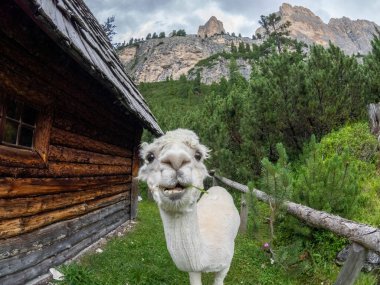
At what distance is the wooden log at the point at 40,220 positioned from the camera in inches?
157

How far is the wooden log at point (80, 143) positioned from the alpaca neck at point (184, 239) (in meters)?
2.93

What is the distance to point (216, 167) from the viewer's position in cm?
1039

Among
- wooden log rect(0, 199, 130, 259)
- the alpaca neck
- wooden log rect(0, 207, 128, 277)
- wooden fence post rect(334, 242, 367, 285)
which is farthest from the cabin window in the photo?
wooden fence post rect(334, 242, 367, 285)

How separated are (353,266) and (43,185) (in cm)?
385

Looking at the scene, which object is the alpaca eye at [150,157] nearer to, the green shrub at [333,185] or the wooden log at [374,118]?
the green shrub at [333,185]

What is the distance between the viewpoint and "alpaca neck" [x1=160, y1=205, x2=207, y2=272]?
2803 mm

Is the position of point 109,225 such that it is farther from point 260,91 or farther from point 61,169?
point 260,91

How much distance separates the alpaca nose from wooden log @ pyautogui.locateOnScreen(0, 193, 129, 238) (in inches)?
99.5

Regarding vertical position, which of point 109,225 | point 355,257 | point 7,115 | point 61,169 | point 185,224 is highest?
point 7,115

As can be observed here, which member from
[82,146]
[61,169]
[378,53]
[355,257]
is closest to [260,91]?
[378,53]

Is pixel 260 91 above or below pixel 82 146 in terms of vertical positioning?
above

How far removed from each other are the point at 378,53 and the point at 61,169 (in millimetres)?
11676

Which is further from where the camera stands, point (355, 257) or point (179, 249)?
point (355, 257)

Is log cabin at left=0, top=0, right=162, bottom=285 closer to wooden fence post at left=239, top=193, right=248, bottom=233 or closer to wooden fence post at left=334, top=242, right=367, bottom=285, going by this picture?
wooden fence post at left=239, top=193, right=248, bottom=233
